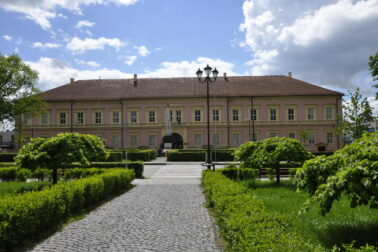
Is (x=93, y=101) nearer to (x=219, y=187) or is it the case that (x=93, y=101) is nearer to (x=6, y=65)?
(x=6, y=65)

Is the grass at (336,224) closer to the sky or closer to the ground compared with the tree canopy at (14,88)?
closer to the ground

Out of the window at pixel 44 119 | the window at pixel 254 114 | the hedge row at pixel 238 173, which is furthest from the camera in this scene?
the window at pixel 44 119

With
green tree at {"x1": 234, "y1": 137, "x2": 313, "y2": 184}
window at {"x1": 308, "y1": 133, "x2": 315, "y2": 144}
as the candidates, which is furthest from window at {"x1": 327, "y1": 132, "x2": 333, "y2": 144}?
green tree at {"x1": 234, "y1": 137, "x2": 313, "y2": 184}

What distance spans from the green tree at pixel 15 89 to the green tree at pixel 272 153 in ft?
109

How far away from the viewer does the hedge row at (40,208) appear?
5.17 m

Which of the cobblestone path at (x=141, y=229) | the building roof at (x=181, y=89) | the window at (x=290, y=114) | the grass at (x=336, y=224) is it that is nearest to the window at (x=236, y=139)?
the building roof at (x=181, y=89)

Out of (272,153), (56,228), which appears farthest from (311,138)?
(56,228)

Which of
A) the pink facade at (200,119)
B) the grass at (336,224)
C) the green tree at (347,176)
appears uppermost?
the pink facade at (200,119)

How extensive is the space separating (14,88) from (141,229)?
37.5 meters

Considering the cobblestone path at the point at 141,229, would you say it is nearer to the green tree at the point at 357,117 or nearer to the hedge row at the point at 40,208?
the hedge row at the point at 40,208

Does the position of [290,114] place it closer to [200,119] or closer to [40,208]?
[200,119]

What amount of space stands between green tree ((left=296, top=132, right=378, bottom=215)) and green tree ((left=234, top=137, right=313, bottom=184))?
6.12 meters

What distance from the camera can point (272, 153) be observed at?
1195 centimetres

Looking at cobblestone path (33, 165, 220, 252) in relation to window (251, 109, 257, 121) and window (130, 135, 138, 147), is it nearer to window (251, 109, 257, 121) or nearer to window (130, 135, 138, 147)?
window (251, 109, 257, 121)
